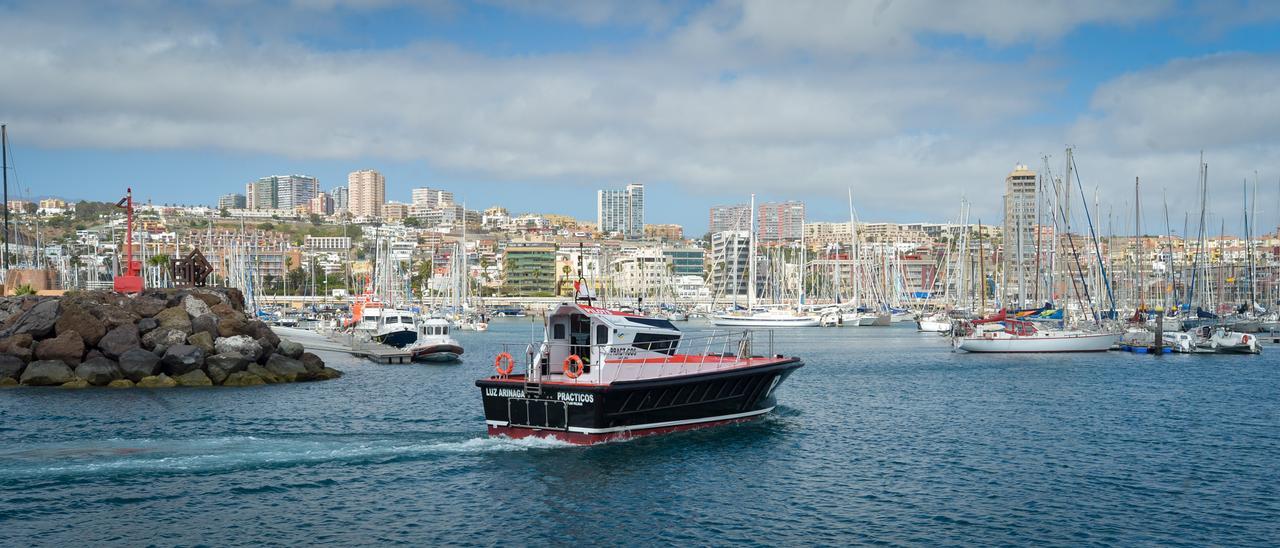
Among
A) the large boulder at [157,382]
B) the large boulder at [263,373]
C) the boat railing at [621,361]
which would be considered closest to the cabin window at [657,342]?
the boat railing at [621,361]

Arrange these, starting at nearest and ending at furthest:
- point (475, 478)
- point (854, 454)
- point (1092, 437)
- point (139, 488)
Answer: point (139, 488) → point (475, 478) → point (854, 454) → point (1092, 437)

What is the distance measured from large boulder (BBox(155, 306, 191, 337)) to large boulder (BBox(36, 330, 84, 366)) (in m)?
3.73

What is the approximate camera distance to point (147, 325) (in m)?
46.7

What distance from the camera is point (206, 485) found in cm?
2302

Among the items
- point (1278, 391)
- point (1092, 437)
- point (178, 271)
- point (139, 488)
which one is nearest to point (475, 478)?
point (139, 488)

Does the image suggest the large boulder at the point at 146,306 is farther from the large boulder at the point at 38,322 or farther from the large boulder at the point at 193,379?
the large boulder at the point at 193,379

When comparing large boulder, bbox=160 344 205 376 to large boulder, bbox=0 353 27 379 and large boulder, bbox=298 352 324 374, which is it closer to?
large boulder, bbox=298 352 324 374

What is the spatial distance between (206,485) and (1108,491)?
64.6 feet

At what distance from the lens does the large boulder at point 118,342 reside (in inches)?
1726

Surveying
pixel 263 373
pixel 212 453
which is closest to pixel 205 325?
pixel 263 373

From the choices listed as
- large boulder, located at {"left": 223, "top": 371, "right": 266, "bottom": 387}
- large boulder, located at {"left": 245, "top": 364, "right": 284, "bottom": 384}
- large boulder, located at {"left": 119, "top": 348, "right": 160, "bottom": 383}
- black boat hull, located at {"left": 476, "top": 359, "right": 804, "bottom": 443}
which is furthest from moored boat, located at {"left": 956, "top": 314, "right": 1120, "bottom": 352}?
large boulder, located at {"left": 119, "top": 348, "right": 160, "bottom": 383}

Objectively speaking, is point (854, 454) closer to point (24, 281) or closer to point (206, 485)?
point (206, 485)

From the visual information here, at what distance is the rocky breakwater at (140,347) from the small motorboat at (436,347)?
35.4 ft

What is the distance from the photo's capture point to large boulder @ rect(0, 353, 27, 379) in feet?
139
